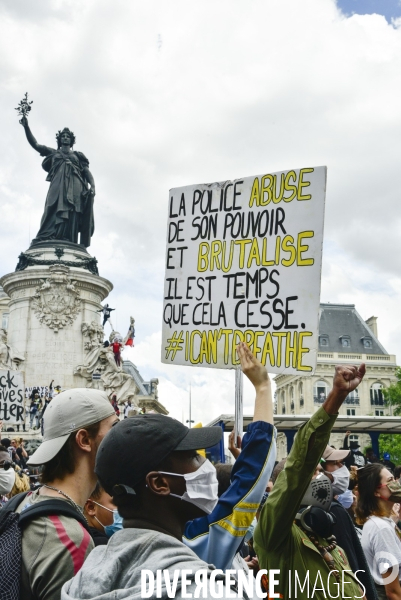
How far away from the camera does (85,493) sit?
11.3 ft

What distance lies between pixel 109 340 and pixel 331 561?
80.1 ft

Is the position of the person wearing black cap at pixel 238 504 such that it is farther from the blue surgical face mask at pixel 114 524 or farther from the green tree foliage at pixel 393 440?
the green tree foliage at pixel 393 440

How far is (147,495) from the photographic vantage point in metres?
2.42

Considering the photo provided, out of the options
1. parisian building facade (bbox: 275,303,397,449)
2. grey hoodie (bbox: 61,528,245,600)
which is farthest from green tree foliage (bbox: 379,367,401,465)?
grey hoodie (bbox: 61,528,245,600)

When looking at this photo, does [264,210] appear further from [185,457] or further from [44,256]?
[44,256]

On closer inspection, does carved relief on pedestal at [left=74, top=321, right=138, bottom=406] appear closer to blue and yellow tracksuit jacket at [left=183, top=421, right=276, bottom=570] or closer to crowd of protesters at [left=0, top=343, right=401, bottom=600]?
crowd of protesters at [left=0, top=343, right=401, bottom=600]

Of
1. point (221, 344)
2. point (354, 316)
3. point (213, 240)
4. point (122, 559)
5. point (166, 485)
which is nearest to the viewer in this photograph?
point (122, 559)

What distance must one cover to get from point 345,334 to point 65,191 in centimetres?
5211

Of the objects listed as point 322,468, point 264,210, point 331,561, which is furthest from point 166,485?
point 322,468

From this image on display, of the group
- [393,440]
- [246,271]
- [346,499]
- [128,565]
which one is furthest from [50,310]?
[393,440]

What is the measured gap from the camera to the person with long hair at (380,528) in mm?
4801

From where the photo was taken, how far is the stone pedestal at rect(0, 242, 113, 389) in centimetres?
2569

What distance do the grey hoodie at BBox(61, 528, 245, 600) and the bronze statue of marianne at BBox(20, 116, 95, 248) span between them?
88.7 ft

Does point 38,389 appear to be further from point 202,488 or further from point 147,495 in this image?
point 147,495
